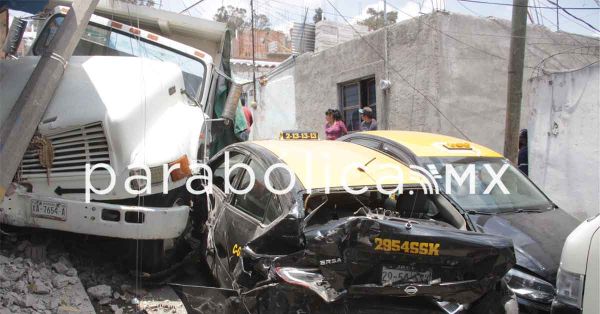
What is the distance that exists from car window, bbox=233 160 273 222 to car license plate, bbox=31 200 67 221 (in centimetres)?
129

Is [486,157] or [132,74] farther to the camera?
[486,157]

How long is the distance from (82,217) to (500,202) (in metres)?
3.59

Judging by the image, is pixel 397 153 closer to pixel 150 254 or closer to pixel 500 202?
pixel 500 202

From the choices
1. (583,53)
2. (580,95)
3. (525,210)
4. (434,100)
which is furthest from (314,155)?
(583,53)

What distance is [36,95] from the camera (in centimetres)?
390

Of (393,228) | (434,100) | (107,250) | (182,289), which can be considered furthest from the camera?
(434,100)

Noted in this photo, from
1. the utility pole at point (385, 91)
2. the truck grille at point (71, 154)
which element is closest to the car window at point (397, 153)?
the truck grille at point (71, 154)

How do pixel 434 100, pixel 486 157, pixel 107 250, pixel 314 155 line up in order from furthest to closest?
pixel 434 100, pixel 486 157, pixel 107 250, pixel 314 155

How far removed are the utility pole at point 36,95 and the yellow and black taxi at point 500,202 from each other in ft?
10.3

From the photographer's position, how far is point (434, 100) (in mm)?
9289

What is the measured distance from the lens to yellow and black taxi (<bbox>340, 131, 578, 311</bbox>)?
12.2ft

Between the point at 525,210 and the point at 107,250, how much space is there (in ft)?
12.3

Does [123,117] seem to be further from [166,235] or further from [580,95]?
[580,95]

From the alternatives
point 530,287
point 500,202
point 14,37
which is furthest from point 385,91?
point 530,287
